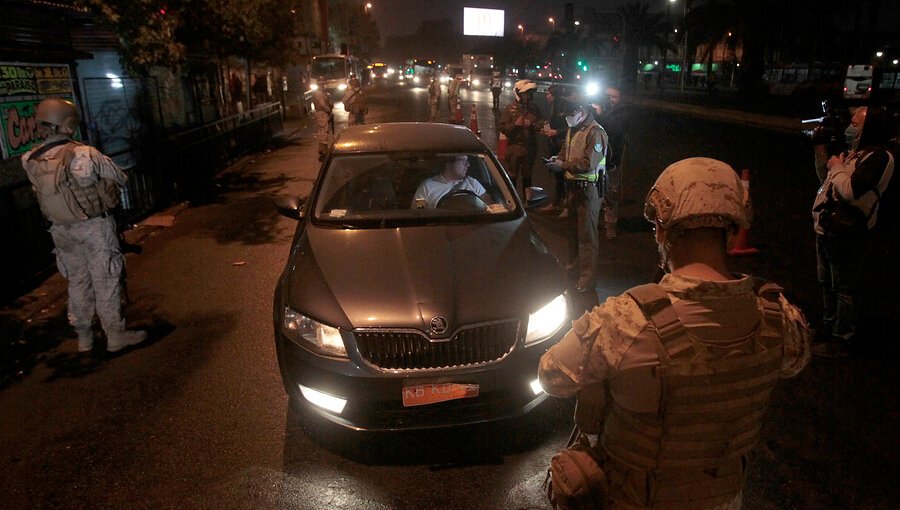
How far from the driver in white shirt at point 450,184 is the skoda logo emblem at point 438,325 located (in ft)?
5.81

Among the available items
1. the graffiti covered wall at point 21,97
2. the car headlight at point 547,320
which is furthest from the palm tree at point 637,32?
the car headlight at point 547,320

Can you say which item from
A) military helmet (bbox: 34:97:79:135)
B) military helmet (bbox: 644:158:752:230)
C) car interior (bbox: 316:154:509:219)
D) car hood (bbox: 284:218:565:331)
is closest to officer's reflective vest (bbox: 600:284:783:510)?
military helmet (bbox: 644:158:752:230)

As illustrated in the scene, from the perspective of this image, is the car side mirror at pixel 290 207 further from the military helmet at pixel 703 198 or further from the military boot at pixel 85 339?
the military helmet at pixel 703 198

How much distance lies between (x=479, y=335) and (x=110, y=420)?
2.62 meters

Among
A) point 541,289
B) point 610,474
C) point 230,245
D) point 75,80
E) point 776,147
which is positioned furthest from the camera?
point 776,147

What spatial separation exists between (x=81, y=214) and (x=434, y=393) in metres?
3.18

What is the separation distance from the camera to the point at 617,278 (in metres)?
6.61

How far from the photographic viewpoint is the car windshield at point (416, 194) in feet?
14.5

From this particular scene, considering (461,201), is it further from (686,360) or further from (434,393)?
(686,360)

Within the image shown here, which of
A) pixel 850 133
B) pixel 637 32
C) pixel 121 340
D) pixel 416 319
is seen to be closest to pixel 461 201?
pixel 416 319

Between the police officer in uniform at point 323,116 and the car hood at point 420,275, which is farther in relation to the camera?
the police officer in uniform at point 323,116

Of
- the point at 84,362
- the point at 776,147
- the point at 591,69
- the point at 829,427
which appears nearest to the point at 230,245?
the point at 84,362

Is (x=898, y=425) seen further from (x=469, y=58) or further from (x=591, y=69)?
(x=469, y=58)

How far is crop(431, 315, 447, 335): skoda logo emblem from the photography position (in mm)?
Result: 3207
